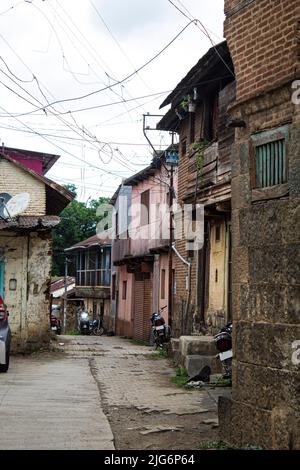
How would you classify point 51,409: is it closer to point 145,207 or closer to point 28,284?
point 28,284

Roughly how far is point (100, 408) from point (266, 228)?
387 centimetres

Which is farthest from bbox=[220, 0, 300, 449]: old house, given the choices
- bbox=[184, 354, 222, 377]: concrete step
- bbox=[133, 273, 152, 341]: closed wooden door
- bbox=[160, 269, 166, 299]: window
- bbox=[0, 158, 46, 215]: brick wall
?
bbox=[133, 273, 152, 341]: closed wooden door

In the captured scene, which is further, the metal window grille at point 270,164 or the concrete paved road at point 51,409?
the concrete paved road at point 51,409

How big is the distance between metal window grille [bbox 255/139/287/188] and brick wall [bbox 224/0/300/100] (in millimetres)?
595

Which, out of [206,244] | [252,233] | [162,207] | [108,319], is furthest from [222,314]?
[108,319]

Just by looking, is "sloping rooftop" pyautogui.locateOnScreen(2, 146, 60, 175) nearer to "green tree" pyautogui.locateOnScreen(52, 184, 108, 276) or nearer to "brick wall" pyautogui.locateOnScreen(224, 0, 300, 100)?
"brick wall" pyautogui.locateOnScreen(224, 0, 300, 100)

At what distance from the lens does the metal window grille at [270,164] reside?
6.07m

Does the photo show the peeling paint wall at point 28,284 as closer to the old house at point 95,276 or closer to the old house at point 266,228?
the old house at point 266,228

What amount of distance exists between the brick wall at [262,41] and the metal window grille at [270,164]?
59cm

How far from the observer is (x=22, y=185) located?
54.4 ft

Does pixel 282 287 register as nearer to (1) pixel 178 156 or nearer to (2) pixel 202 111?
(2) pixel 202 111

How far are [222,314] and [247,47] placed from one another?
844 cm

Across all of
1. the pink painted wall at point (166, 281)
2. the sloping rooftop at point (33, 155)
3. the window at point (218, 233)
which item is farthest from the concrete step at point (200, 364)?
the sloping rooftop at point (33, 155)

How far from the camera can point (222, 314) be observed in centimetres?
1427
